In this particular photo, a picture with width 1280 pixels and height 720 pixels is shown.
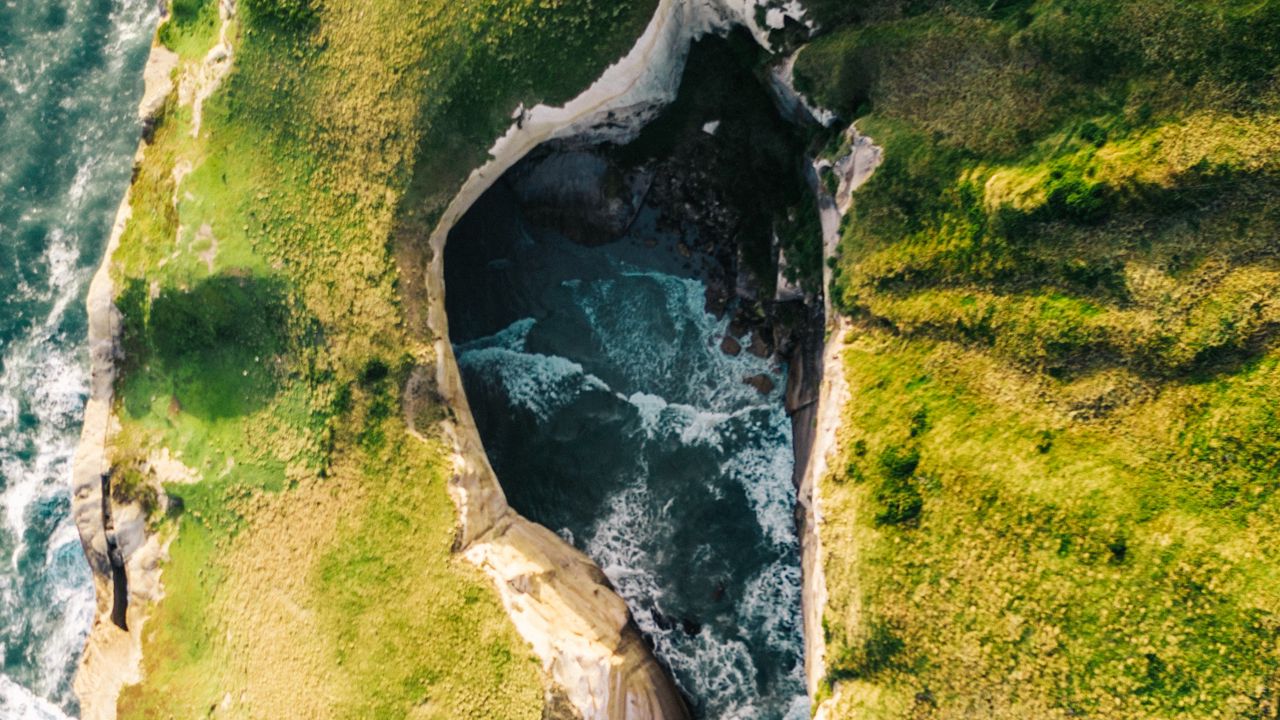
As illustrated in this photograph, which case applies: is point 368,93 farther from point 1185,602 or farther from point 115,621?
point 1185,602

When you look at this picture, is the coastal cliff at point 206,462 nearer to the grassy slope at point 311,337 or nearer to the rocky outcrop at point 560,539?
the rocky outcrop at point 560,539

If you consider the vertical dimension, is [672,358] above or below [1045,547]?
above

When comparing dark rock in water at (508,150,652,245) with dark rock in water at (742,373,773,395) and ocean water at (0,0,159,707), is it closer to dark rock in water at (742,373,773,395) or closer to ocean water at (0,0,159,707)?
dark rock in water at (742,373,773,395)

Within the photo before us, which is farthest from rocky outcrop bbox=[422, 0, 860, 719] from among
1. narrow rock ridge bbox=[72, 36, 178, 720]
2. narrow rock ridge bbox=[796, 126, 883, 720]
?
narrow rock ridge bbox=[72, 36, 178, 720]

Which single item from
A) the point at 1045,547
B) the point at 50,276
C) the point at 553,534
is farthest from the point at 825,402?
the point at 50,276

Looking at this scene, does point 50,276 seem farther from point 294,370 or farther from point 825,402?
point 825,402

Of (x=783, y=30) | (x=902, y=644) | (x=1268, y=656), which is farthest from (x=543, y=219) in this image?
(x=1268, y=656)

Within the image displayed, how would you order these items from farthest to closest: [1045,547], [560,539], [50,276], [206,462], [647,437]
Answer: [50,276]
[647,437]
[560,539]
[206,462]
[1045,547]

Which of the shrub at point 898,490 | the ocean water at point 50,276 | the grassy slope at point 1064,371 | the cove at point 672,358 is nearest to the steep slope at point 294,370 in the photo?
the cove at point 672,358
